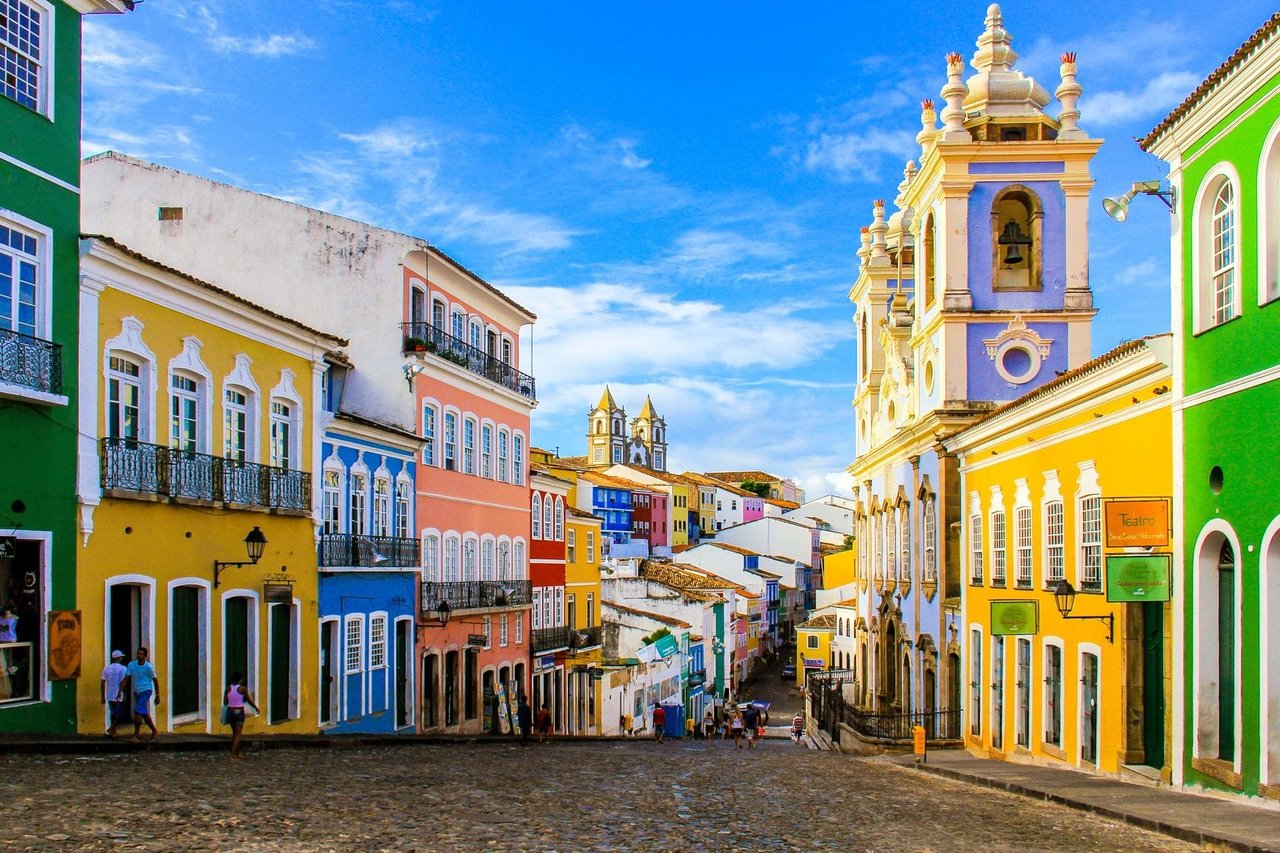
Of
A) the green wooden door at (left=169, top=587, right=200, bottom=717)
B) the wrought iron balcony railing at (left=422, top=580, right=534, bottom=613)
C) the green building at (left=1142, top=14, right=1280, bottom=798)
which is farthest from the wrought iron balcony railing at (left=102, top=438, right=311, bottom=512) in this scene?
the green building at (left=1142, top=14, right=1280, bottom=798)

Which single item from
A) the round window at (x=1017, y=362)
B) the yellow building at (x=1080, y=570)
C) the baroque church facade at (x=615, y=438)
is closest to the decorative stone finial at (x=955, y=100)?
the round window at (x=1017, y=362)

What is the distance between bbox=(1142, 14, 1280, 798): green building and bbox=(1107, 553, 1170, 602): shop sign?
0.59 ft

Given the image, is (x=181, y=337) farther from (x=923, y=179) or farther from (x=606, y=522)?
(x=606, y=522)

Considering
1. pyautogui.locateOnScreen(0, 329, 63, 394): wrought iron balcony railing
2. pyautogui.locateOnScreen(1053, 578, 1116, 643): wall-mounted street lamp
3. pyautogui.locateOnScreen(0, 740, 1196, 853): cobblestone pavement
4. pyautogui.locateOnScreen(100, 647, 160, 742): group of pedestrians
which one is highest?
pyautogui.locateOnScreen(0, 329, 63, 394): wrought iron balcony railing

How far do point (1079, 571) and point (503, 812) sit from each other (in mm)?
10789

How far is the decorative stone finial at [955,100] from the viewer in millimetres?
32219

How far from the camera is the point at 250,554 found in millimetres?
20312

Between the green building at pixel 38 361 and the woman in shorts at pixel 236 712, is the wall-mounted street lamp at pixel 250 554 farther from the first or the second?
the green building at pixel 38 361

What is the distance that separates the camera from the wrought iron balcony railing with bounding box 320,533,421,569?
24.3 metres

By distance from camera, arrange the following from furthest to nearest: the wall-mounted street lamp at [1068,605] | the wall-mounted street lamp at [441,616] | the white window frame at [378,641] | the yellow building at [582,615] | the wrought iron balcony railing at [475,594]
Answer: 1. the yellow building at [582,615]
2. the wrought iron balcony railing at [475,594]
3. the wall-mounted street lamp at [441,616]
4. the white window frame at [378,641]
5. the wall-mounted street lamp at [1068,605]

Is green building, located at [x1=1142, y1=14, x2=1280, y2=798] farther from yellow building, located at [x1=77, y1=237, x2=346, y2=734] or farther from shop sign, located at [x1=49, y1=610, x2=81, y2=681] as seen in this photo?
shop sign, located at [x1=49, y1=610, x2=81, y2=681]

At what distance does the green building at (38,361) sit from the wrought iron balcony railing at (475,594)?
1286 centimetres

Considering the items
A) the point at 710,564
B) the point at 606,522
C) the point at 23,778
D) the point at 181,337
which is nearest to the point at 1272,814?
the point at 23,778

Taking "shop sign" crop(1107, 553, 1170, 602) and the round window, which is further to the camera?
the round window
